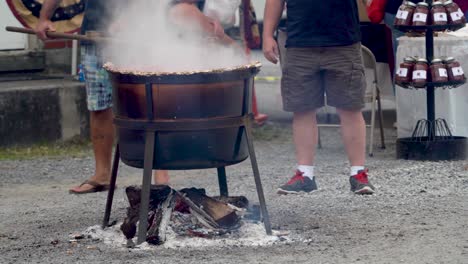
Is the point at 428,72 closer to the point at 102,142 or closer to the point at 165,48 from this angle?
the point at 102,142

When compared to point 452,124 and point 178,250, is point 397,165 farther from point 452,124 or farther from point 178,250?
point 178,250

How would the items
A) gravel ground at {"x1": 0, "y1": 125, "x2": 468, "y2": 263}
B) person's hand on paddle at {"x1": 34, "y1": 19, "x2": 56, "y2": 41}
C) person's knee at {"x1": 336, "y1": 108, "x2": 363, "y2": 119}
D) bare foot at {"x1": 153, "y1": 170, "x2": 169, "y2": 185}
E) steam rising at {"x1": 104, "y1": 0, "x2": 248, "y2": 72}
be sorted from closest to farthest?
1. gravel ground at {"x1": 0, "y1": 125, "x2": 468, "y2": 263}
2. steam rising at {"x1": 104, "y1": 0, "x2": 248, "y2": 72}
3. person's knee at {"x1": 336, "y1": 108, "x2": 363, "y2": 119}
4. person's hand on paddle at {"x1": 34, "y1": 19, "x2": 56, "y2": 41}
5. bare foot at {"x1": 153, "y1": 170, "x2": 169, "y2": 185}

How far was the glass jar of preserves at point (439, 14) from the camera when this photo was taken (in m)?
8.34

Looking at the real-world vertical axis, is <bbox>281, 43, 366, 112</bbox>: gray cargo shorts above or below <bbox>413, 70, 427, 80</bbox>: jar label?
above

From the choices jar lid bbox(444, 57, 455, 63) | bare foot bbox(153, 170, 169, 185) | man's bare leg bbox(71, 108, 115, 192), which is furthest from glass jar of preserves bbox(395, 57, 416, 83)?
man's bare leg bbox(71, 108, 115, 192)

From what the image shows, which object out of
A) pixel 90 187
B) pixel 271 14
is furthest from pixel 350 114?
pixel 90 187

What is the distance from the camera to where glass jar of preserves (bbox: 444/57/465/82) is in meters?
8.45

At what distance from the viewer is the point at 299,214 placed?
22.0 ft

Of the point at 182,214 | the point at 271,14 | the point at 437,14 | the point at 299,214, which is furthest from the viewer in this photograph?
the point at 437,14

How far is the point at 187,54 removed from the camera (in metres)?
6.49

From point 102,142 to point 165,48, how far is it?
1.67 metres

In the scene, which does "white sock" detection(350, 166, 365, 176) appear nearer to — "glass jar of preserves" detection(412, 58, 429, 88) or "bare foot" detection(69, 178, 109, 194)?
"glass jar of preserves" detection(412, 58, 429, 88)

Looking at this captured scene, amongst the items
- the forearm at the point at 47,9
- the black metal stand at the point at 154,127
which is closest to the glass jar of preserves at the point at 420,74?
the black metal stand at the point at 154,127

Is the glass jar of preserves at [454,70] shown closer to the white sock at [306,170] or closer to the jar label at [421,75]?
the jar label at [421,75]
